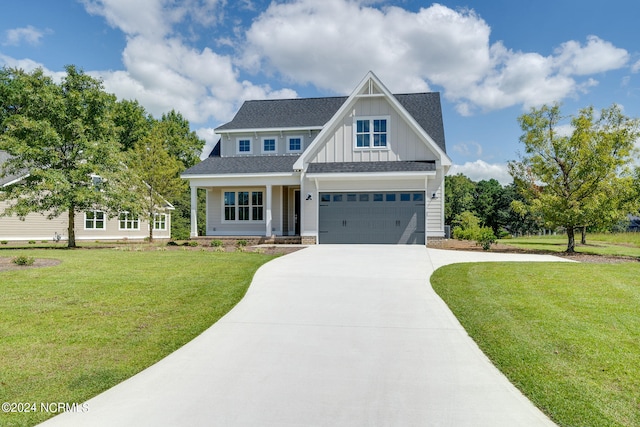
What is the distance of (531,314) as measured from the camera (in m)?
6.52

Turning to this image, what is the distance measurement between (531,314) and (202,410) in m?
5.43

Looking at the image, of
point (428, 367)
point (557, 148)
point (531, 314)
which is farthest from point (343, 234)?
point (428, 367)

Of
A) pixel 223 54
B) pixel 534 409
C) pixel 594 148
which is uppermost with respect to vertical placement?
pixel 223 54

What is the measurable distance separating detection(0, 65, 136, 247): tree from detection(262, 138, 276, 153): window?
26.8 ft

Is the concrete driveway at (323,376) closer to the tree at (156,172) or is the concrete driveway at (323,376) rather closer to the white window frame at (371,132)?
the white window frame at (371,132)

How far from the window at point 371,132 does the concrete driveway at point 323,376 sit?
13.4 m

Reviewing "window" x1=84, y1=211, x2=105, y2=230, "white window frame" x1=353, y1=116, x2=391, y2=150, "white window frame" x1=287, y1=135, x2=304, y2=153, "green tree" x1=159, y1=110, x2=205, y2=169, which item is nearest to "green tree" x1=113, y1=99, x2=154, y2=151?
"green tree" x1=159, y1=110, x2=205, y2=169

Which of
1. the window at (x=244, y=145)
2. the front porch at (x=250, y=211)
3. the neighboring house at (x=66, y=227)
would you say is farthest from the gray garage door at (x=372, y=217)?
the neighboring house at (x=66, y=227)

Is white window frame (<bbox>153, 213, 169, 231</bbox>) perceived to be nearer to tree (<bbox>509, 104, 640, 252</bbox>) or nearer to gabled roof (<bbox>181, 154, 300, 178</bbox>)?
gabled roof (<bbox>181, 154, 300, 178</bbox>)

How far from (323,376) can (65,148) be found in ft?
64.9

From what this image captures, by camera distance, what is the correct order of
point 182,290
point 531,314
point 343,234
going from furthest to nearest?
point 343,234 → point 182,290 → point 531,314

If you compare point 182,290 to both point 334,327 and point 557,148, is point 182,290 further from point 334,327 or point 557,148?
point 557,148

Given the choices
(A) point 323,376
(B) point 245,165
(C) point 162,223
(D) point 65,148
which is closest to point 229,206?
(B) point 245,165

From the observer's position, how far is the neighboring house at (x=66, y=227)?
2575 centimetres
